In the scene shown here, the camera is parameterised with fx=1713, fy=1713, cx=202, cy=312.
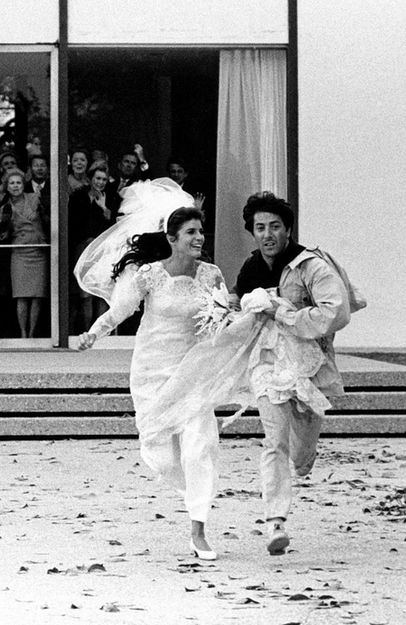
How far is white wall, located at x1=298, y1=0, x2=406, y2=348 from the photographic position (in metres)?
17.8

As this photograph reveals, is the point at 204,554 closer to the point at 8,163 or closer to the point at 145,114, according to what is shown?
the point at 145,114

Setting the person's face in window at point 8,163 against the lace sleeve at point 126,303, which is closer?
the lace sleeve at point 126,303

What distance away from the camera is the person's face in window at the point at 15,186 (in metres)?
17.8

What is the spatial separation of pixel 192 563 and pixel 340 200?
1025 cm

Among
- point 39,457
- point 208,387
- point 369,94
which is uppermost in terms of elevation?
point 369,94

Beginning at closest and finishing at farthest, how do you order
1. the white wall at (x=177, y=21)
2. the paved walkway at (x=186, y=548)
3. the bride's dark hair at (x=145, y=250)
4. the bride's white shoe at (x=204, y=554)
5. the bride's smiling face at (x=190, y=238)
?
the paved walkway at (x=186, y=548)
the bride's white shoe at (x=204, y=554)
the bride's smiling face at (x=190, y=238)
the bride's dark hair at (x=145, y=250)
the white wall at (x=177, y=21)

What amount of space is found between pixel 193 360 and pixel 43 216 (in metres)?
9.38

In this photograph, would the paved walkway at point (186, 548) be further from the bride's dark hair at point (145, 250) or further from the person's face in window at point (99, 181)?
the person's face in window at point (99, 181)

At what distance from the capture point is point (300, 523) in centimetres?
942

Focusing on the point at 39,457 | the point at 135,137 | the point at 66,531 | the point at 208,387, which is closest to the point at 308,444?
the point at 208,387

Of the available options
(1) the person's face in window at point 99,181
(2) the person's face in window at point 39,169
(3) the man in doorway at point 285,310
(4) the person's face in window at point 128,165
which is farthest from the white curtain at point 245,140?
(3) the man in doorway at point 285,310

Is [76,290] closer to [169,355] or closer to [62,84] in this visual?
[62,84]

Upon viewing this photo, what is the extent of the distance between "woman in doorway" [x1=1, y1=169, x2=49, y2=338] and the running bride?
337 inches

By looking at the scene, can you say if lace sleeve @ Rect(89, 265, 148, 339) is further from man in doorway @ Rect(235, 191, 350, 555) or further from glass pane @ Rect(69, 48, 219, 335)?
glass pane @ Rect(69, 48, 219, 335)
